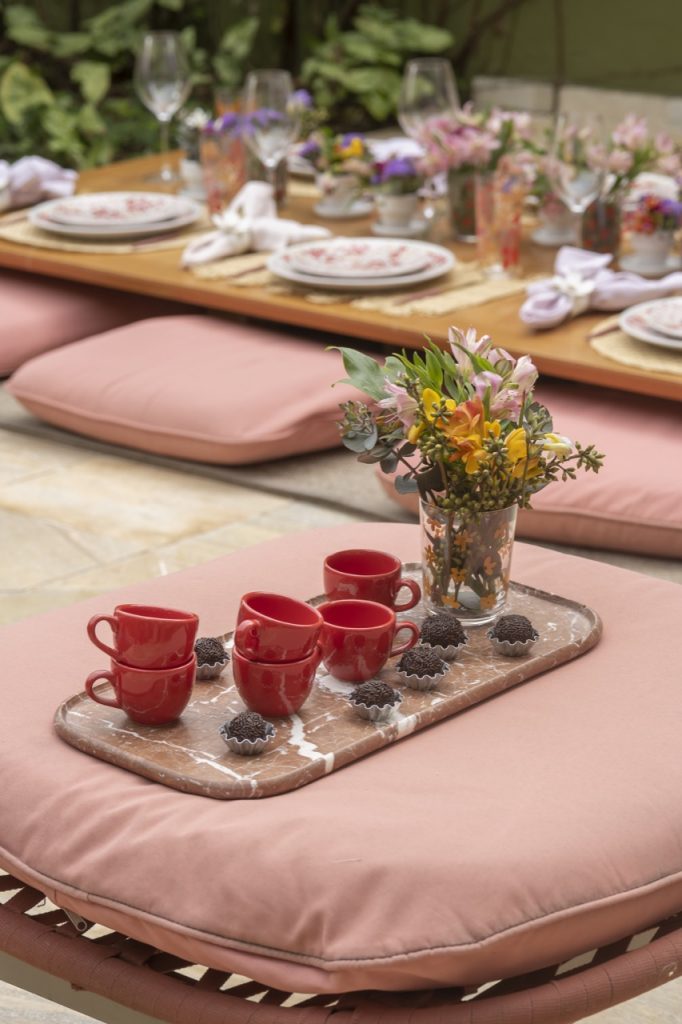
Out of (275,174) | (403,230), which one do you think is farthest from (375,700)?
(275,174)

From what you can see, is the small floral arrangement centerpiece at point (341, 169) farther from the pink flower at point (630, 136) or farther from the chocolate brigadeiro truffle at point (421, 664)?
the chocolate brigadeiro truffle at point (421, 664)

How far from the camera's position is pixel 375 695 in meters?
1.60

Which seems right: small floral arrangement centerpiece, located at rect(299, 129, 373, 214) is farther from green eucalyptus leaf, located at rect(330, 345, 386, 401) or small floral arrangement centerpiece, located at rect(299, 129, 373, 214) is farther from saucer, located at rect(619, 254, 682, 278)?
green eucalyptus leaf, located at rect(330, 345, 386, 401)

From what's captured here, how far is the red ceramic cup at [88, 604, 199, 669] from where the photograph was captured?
1.58 metres

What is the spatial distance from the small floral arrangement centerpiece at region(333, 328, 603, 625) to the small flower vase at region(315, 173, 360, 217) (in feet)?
6.93

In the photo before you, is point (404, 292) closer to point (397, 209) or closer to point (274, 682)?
point (397, 209)

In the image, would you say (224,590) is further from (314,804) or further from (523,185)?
(523,185)

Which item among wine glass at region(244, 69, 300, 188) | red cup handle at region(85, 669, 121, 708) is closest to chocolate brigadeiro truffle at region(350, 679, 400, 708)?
red cup handle at region(85, 669, 121, 708)

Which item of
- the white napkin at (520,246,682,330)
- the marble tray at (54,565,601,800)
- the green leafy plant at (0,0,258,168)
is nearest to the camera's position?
the marble tray at (54,565,601,800)

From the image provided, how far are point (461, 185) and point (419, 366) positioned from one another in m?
1.97

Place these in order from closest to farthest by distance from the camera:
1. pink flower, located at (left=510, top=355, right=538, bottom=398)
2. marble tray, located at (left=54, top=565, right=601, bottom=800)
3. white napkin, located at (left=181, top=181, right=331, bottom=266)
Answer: marble tray, located at (left=54, top=565, right=601, bottom=800) < pink flower, located at (left=510, top=355, right=538, bottom=398) < white napkin, located at (left=181, top=181, right=331, bottom=266)

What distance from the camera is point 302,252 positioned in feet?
11.5

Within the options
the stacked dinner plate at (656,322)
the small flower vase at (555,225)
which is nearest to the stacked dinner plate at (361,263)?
the small flower vase at (555,225)

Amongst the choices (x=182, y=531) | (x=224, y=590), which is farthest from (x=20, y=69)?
(x=224, y=590)
